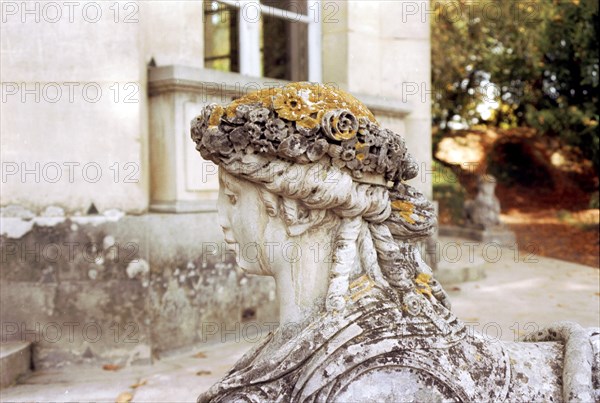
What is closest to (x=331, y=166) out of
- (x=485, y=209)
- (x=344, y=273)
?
(x=344, y=273)

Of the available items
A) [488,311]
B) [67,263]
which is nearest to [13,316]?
[67,263]

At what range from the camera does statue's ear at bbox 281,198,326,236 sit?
70.6 inches

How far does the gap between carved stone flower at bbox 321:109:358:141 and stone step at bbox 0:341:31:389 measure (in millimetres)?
3151

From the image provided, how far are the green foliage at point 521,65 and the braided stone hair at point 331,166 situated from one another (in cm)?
1076

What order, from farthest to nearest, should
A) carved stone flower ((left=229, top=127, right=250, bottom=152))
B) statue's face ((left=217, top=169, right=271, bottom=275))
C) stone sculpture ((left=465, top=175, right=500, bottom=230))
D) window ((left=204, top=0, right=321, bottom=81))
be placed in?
stone sculpture ((left=465, top=175, right=500, bottom=230)), window ((left=204, top=0, right=321, bottom=81)), statue's face ((left=217, top=169, right=271, bottom=275)), carved stone flower ((left=229, top=127, right=250, bottom=152))

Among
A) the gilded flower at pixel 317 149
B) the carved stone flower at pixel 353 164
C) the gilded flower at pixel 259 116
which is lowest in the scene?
the carved stone flower at pixel 353 164

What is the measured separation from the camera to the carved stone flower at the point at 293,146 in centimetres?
169

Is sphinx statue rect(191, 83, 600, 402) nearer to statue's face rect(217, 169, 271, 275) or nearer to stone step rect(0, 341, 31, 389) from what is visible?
statue's face rect(217, 169, 271, 275)

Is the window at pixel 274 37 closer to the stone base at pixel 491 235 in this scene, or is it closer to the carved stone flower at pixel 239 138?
the carved stone flower at pixel 239 138

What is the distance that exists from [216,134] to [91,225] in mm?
2869

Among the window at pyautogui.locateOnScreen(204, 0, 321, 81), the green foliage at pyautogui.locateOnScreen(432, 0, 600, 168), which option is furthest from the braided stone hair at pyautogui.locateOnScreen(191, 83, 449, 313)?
the green foliage at pyautogui.locateOnScreen(432, 0, 600, 168)

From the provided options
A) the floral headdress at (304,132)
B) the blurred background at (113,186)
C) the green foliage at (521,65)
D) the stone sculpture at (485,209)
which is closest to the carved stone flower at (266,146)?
the floral headdress at (304,132)

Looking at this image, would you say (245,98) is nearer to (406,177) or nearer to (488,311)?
(406,177)

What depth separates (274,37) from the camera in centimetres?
979
